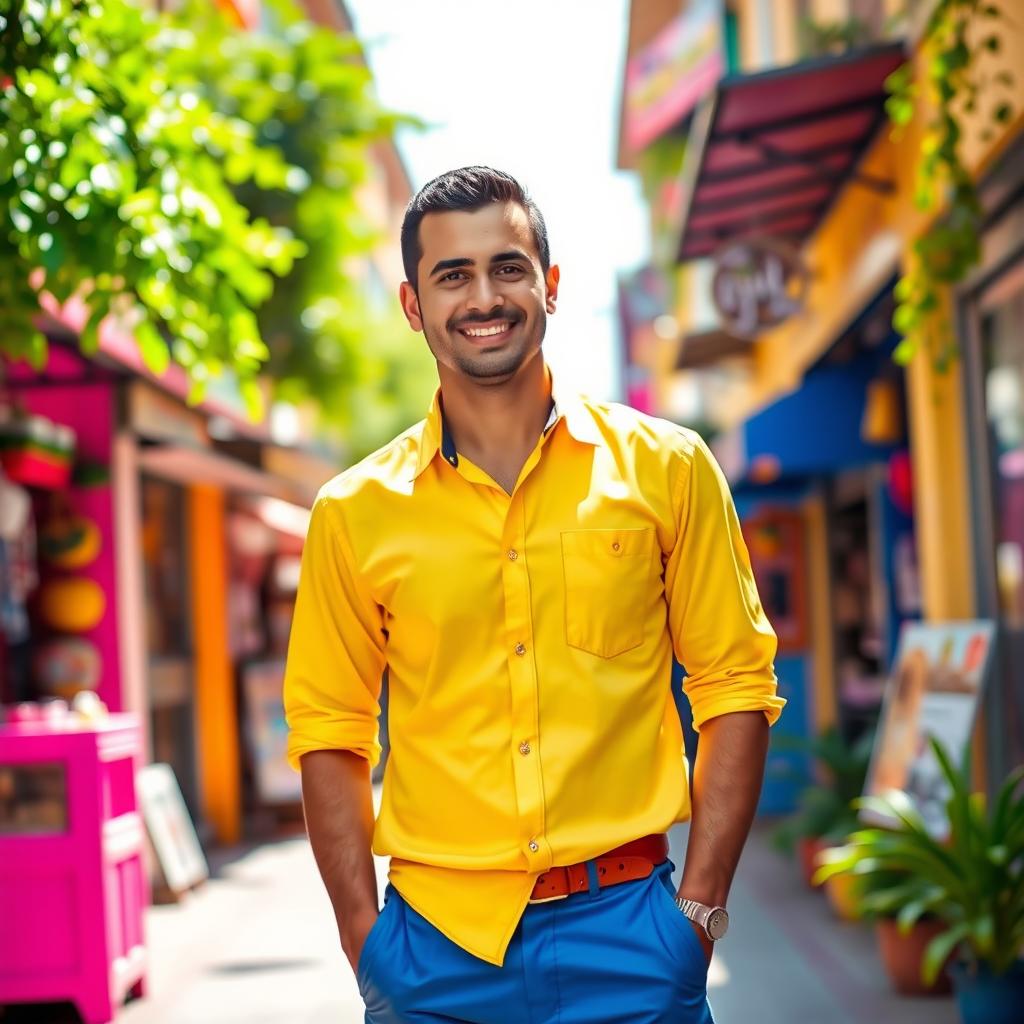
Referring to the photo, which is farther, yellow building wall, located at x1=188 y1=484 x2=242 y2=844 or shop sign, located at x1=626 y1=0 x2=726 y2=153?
shop sign, located at x1=626 y1=0 x2=726 y2=153

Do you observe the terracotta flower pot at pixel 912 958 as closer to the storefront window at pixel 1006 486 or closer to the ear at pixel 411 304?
the storefront window at pixel 1006 486

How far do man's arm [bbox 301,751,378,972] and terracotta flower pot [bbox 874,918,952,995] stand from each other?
13.6 feet

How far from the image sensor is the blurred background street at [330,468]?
203 inches

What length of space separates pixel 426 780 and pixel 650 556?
1.55ft

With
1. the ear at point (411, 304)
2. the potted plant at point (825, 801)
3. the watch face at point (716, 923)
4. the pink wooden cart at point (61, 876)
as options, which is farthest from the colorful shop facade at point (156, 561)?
the watch face at point (716, 923)

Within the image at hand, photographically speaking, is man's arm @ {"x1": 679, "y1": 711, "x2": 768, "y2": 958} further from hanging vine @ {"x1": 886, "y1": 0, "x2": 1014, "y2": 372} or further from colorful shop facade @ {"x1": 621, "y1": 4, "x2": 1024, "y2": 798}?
colorful shop facade @ {"x1": 621, "y1": 4, "x2": 1024, "y2": 798}

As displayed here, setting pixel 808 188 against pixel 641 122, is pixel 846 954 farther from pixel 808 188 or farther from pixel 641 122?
pixel 641 122

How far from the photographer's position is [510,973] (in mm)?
2375

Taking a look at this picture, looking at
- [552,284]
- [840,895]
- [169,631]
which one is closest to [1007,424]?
[840,895]

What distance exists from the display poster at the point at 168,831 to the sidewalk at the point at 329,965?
0.53ft

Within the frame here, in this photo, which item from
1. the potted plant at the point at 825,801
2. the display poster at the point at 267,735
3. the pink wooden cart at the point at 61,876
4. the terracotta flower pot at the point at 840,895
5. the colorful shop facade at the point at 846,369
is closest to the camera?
the pink wooden cart at the point at 61,876

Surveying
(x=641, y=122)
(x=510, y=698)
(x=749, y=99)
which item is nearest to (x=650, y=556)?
(x=510, y=698)

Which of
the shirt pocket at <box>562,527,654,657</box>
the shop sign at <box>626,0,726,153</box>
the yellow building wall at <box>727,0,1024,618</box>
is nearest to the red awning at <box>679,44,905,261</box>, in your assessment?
the yellow building wall at <box>727,0,1024,618</box>

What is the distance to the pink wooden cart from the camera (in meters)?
6.63
